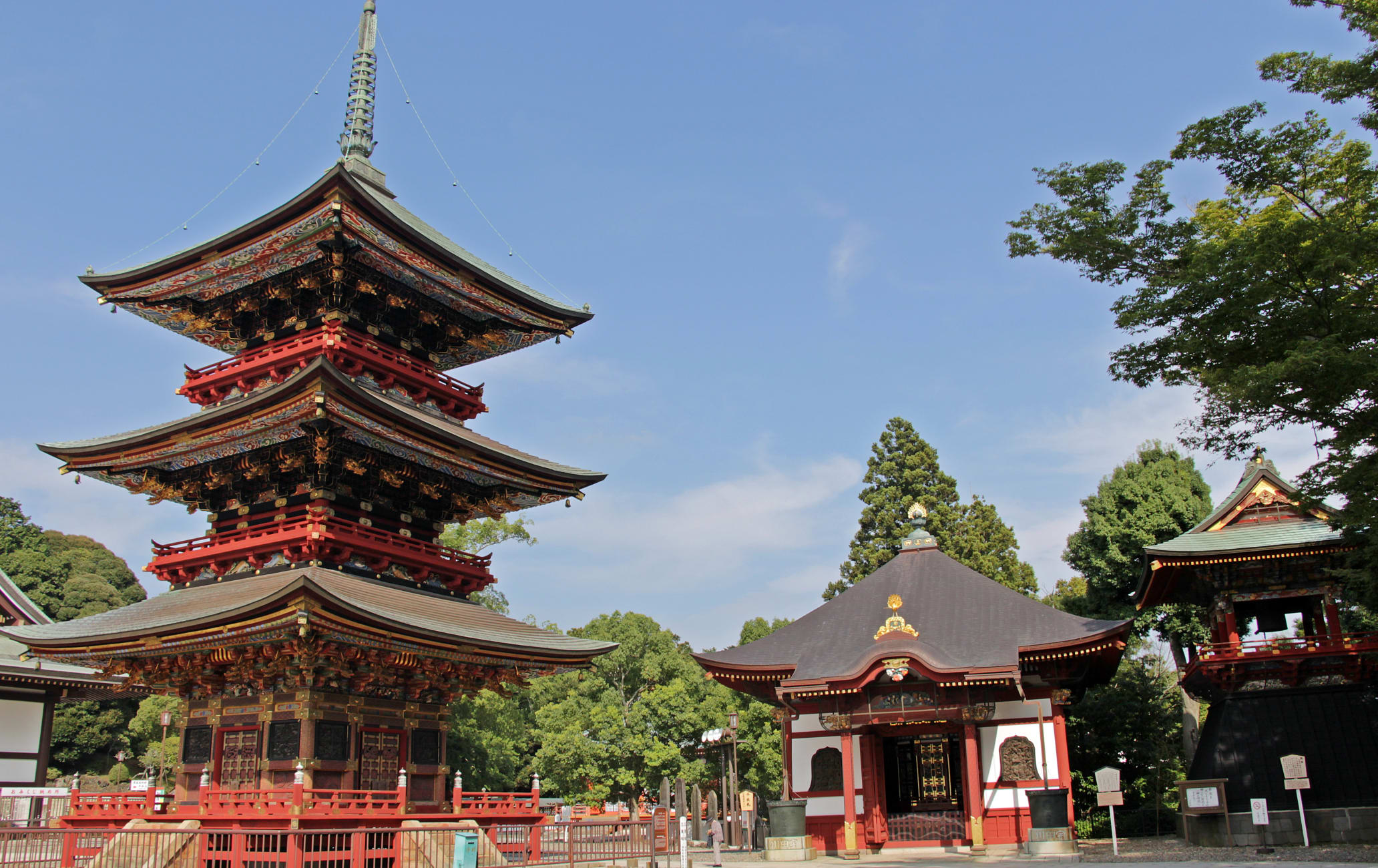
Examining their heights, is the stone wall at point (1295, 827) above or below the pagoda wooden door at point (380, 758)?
below

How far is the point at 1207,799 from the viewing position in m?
23.8

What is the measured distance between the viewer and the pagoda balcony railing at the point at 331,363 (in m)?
22.3

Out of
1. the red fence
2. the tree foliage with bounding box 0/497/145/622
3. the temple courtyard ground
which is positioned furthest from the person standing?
the tree foliage with bounding box 0/497/145/622

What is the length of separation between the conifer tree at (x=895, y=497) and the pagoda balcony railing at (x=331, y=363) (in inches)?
1115

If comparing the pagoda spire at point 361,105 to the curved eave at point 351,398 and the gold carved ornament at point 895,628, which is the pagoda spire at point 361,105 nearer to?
the curved eave at point 351,398

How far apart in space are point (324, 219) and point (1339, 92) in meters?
20.0

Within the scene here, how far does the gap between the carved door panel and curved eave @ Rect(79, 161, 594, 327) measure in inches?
413

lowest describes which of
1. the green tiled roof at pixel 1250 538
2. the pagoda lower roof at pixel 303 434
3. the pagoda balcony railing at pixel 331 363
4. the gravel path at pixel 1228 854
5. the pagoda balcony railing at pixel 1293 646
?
the gravel path at pixel 1228 854

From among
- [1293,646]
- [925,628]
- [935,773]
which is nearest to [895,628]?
[925,628]

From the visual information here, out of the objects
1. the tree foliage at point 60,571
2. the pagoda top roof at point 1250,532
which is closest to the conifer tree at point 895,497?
the pagoda top roof at point 1250,532

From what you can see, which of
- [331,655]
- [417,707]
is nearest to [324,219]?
[331,655]

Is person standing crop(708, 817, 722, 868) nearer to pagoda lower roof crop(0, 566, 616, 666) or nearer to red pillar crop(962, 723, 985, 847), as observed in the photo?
pagoda lower roof crop(0, 566, 616, 666)

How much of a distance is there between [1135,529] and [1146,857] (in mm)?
16139

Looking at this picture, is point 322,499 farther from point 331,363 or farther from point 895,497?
point 895,497
